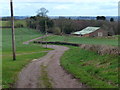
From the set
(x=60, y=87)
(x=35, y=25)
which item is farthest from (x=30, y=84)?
(x=35, y=25)

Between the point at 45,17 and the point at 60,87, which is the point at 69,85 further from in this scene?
the point at 45,17

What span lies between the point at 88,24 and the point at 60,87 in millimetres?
99406

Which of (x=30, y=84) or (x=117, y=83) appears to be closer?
(x=117, y=83)

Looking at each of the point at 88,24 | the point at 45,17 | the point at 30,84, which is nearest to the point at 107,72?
the point at 30,84

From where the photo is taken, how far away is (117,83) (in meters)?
11.5

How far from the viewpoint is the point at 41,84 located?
1266cm

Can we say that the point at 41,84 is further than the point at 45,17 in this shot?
No

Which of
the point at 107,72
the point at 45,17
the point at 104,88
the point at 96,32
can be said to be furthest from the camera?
Answer: the point at 45,17

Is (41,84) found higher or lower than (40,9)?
lower

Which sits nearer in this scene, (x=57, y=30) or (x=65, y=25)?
(x=57, y=30)

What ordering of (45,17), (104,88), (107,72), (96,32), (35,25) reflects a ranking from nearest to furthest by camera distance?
(104,88) < (107,72) < (96,32) < (45,17) < (35,25)

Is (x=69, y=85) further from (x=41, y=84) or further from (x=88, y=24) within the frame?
(x=88, y=24)

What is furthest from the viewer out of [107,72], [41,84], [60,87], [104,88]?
[107,72]

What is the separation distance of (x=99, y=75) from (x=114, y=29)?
78605 mm
